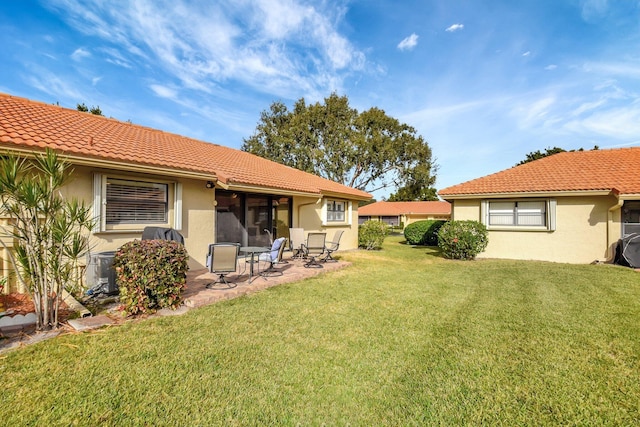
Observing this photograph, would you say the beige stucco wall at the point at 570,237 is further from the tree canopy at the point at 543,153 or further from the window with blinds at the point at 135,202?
the tree canopy at the point at 543,153

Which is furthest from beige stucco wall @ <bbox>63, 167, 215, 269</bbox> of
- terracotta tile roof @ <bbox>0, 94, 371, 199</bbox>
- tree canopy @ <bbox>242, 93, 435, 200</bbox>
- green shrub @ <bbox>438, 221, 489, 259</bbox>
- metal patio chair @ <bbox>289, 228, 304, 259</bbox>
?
tree canopy @ <bbox>242, 93, 435, 200</bbox>

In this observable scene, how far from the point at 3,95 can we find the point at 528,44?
19242 mm

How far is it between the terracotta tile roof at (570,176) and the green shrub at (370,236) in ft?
14.4

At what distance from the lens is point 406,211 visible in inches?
2090

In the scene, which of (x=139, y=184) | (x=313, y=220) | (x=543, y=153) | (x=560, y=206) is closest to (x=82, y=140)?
(x=139, y=184)

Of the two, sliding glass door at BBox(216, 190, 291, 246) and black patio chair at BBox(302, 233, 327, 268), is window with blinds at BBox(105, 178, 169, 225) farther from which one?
black patio chair at BBox(302, 233, 327, 268)

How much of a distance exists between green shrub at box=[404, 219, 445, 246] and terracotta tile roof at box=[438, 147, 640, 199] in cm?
673

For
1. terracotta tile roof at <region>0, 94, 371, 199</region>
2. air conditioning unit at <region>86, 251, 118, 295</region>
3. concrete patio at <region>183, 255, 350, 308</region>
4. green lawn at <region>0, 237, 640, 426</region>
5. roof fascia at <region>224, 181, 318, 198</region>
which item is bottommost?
green lawn at <region>0, 237, 640, 426</region>

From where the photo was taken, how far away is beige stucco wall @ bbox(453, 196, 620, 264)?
12141 mm

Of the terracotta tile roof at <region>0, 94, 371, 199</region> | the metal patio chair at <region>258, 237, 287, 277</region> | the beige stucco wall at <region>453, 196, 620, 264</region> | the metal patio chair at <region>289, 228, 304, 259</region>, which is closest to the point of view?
the terracotta tile roof at <region>0, 94, 371, 199</region>

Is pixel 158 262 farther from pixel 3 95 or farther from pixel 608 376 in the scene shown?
pixel 3 95

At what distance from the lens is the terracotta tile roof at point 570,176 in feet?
39.9

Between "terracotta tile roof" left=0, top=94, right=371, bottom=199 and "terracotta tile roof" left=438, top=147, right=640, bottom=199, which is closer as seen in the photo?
"terracotta tile roof" left=0, top=94, right=371, bottom=199

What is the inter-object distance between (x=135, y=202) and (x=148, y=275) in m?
3.61
